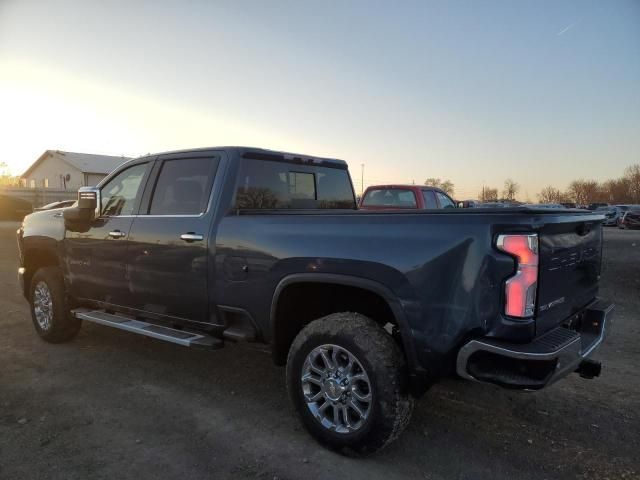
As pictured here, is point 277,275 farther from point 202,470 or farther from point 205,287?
point 202,470

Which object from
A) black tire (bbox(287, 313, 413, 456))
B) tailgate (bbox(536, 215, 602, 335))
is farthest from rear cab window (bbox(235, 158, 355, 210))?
tailgate (bbox(536, 215, 602, 335))

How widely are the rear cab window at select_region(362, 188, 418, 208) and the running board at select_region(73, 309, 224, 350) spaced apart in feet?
26.0

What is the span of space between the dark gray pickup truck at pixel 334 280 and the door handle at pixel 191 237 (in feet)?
0.06

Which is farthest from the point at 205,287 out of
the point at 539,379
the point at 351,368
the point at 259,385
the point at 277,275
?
the point at 539,379

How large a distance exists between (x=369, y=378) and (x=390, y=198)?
30.2 ft

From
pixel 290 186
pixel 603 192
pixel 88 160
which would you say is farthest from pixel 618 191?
pixel 290 186

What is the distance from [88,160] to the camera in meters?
48.2

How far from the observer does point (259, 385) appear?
437 cm

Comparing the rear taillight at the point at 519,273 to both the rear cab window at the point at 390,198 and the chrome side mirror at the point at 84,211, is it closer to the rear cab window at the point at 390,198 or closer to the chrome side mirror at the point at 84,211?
the chrome side mirror at the point at 84,211

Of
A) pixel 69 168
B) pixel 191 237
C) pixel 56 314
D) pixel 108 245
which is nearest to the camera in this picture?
pixel 191 237

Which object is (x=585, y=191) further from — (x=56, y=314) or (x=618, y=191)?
(x=56, y=314)

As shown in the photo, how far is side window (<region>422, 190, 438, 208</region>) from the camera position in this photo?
37.9ft

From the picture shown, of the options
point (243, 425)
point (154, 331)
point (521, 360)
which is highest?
point (521, 360)

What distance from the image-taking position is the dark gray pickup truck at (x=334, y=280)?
8.52ft
